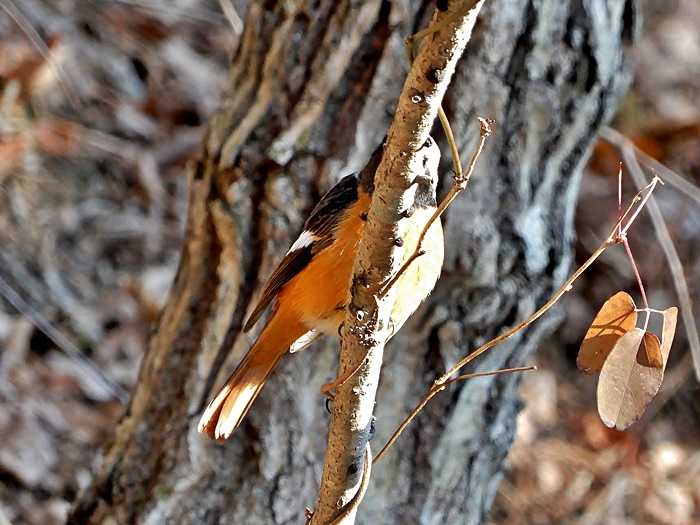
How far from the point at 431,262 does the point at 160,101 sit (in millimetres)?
4486

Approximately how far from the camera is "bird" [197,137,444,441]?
281cm

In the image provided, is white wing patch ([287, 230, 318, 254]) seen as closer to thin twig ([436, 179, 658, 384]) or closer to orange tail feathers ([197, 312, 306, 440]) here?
orange tail feathers ([197, 312, 306, 440])

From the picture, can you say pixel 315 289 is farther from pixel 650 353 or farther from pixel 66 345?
pixel 66 345

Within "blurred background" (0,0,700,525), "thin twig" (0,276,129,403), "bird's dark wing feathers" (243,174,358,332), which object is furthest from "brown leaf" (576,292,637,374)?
"thin twig" (0,276,129,403)

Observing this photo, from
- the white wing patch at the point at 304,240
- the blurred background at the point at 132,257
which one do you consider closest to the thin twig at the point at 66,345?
the blurred background at the point at 132,257

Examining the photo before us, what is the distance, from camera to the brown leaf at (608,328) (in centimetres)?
202

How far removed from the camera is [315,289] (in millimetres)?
2965

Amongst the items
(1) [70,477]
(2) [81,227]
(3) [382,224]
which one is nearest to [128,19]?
(2) [81,227]

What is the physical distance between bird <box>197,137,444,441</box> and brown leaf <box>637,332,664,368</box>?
0.81 m

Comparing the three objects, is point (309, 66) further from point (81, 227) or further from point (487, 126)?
point (81, 227)

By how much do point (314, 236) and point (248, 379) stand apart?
0.44 metres

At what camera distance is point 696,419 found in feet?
21.8

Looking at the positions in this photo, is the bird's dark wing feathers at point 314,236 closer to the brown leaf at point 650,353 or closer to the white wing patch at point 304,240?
the white wing patch at point 304,240

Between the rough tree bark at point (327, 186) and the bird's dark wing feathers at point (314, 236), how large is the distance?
0.21 meters
